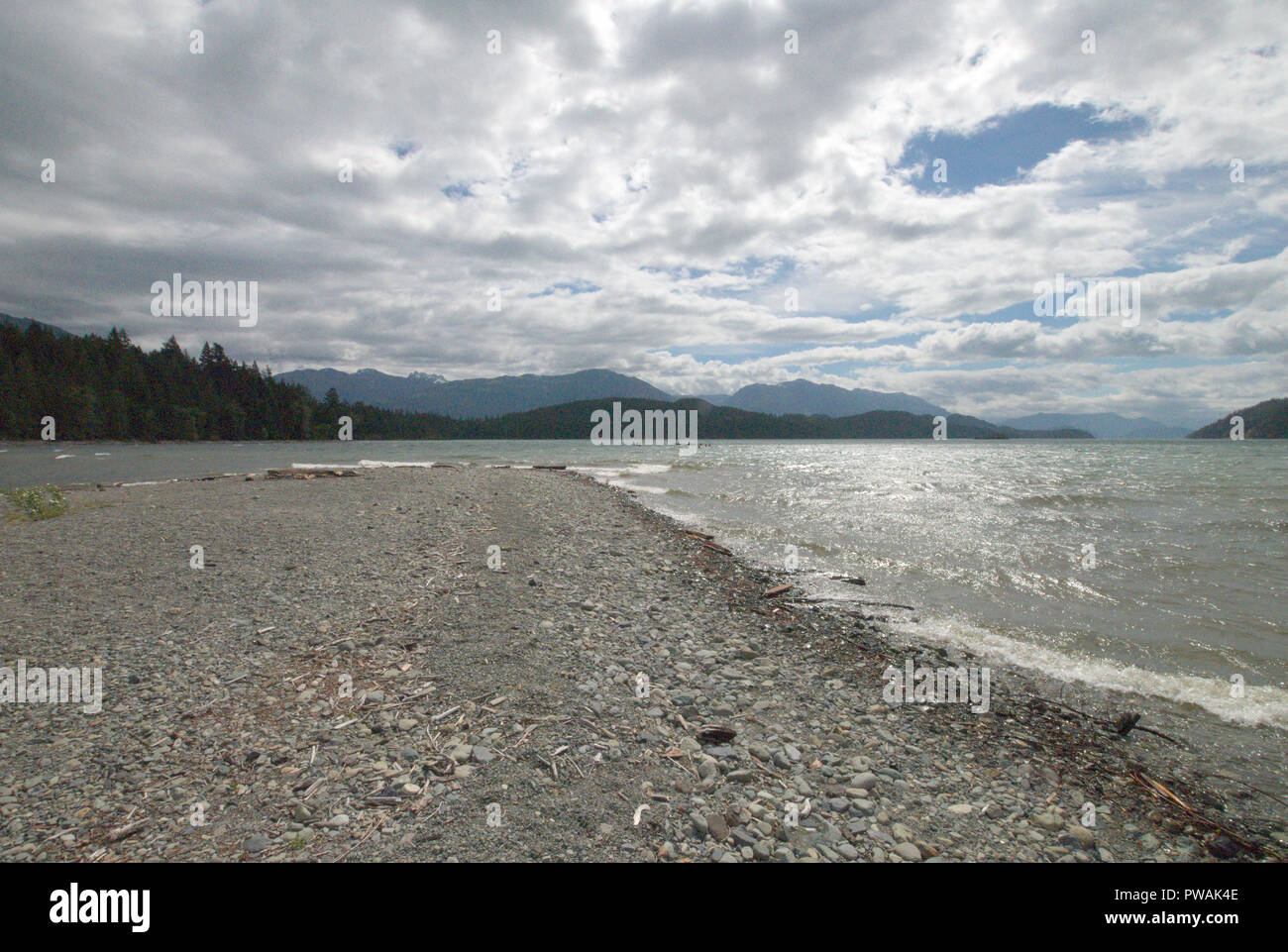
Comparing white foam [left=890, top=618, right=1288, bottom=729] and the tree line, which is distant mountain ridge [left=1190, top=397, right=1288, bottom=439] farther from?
the tree line

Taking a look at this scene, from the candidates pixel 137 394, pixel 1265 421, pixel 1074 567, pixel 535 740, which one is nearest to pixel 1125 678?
pixel 1074 567

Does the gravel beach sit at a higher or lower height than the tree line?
lower

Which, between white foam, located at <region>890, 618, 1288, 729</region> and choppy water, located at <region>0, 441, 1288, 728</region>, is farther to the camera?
choppy water, located at <region>0, 441, 1288, 728</region>

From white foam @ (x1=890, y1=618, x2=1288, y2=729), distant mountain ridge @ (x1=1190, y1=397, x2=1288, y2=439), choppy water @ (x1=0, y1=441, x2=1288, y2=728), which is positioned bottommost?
white foam @ (x1=890, y1=618, x2=1288, y2=729)

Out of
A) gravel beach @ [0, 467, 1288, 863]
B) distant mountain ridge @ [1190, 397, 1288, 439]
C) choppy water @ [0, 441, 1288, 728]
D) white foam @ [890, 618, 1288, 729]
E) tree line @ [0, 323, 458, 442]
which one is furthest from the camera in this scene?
distant mountain ridge @ [1190, 397, 1288, 439]

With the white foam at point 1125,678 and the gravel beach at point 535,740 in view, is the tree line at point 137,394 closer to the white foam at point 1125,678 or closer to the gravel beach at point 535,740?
the gravel beach at point 535,740

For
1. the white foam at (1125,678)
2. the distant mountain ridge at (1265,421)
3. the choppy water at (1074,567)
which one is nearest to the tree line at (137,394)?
the choppy water at (1074,567)

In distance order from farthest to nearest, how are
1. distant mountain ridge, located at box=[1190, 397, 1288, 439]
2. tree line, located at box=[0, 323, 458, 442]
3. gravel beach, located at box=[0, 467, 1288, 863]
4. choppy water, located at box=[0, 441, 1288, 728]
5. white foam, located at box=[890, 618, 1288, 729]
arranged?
distant mountain ridge, located at box=[1190, 397, 1288, 439]
tree line, located at box=[0, 323, 458, 442]
choppy water, located at box=[0, 441, 1288, 728]
white foam, located at box=[890, 618, 1288, 729]
gravel beach, located at box=[0, 467, 1288, 863]

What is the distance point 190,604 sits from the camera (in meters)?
9.09

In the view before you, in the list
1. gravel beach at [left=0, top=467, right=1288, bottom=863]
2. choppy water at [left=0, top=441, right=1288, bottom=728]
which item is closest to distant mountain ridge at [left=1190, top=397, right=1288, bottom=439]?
choppy water at [left=0, top=441, right=1288, bottom=728]

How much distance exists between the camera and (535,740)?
18.2 ft

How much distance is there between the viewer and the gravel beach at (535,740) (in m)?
4.29

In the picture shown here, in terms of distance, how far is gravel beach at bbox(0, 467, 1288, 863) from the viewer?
4289 mm
